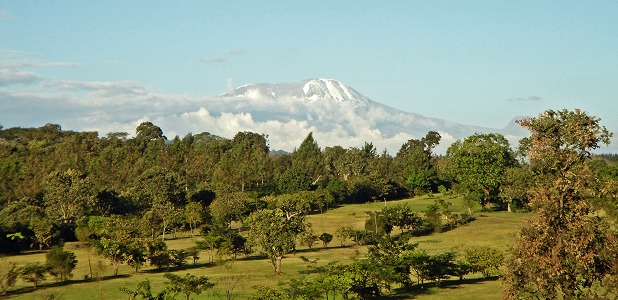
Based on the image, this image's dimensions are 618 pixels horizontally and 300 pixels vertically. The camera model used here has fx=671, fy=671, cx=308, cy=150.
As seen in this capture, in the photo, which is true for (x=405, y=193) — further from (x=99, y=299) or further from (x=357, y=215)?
(x=99, y=299)

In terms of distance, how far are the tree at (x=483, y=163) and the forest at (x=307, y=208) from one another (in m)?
0.21

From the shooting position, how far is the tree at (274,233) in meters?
50.2

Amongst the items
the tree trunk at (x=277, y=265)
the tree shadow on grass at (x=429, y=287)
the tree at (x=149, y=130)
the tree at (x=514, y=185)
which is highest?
the tree at (x=149, y=130)

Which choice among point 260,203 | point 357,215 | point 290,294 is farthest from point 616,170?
point 290,294

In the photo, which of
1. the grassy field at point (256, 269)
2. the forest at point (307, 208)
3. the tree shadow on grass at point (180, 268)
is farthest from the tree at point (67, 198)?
the tree shadow on grass at point (180, 268)

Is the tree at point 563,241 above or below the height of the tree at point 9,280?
above

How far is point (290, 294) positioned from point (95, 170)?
103382 millimetres

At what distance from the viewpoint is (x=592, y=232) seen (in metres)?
22.5

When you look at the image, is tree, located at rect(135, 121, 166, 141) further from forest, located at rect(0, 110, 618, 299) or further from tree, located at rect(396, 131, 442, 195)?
tree, located at rect(396, 131, 442, 195)

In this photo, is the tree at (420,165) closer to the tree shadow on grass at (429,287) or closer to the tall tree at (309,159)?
the tall tree at (309,159)

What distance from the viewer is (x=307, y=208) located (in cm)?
8444

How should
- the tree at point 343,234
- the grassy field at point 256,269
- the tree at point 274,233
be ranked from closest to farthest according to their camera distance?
the grassy field at point 256,269 → the tree at point 274,233 → the tree at point 343,234

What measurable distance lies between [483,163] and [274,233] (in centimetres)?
4761

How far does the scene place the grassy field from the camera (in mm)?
40312
